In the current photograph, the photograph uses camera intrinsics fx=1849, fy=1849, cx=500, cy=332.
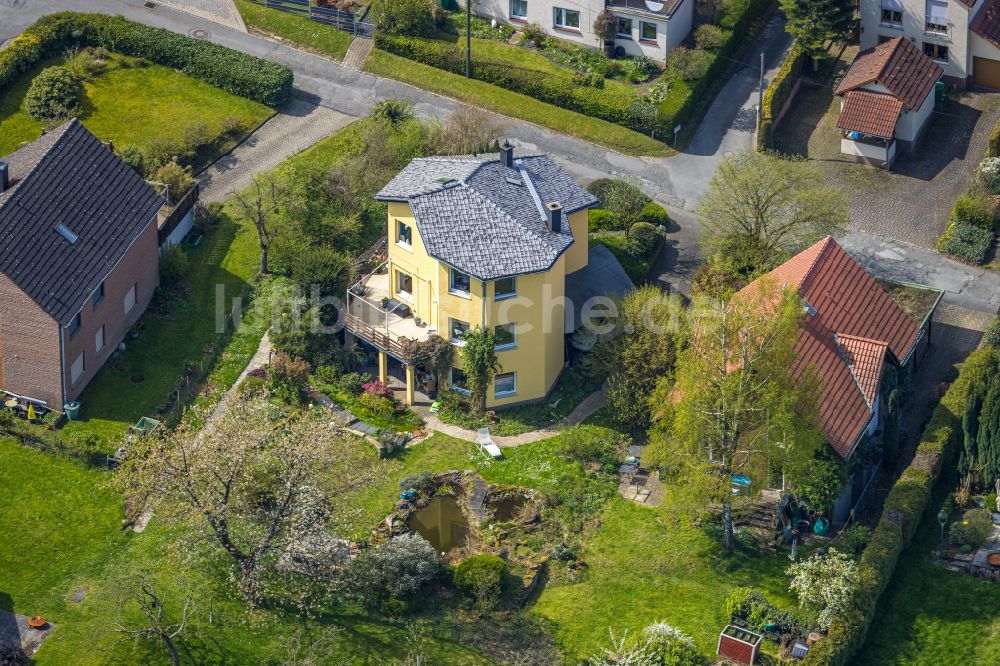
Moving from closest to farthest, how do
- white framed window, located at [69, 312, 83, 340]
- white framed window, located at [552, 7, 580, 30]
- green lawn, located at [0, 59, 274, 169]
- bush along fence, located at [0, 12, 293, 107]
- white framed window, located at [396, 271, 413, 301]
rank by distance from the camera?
white framed window, located at [69, 312, 83, 340]
white framed window, located at [396, 271, 413, 301]
green lawn, located at [0, 59, 274, 169]
bush along fence, located at [0, 12, 293, 107]
white framed window, located at [552, 7, 580, 30]

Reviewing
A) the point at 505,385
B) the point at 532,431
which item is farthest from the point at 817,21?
the point at 532,431

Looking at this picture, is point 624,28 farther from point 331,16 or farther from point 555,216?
point 555,216

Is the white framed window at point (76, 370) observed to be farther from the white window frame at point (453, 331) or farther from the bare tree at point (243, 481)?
the white window frame at point (453, 331)

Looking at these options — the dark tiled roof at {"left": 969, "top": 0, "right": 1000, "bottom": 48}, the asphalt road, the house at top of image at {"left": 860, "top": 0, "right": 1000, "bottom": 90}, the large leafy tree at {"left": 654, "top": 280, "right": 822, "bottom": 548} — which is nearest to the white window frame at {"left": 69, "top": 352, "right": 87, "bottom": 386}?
the asphalt road

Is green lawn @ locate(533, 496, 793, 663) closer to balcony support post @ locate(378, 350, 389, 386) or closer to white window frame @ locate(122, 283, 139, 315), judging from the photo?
balcony support post @ locate(378, 350, 389, 386)

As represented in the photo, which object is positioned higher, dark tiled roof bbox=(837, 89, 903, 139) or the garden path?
dark tiled roof bbox=(837, 89, 903, 139)
